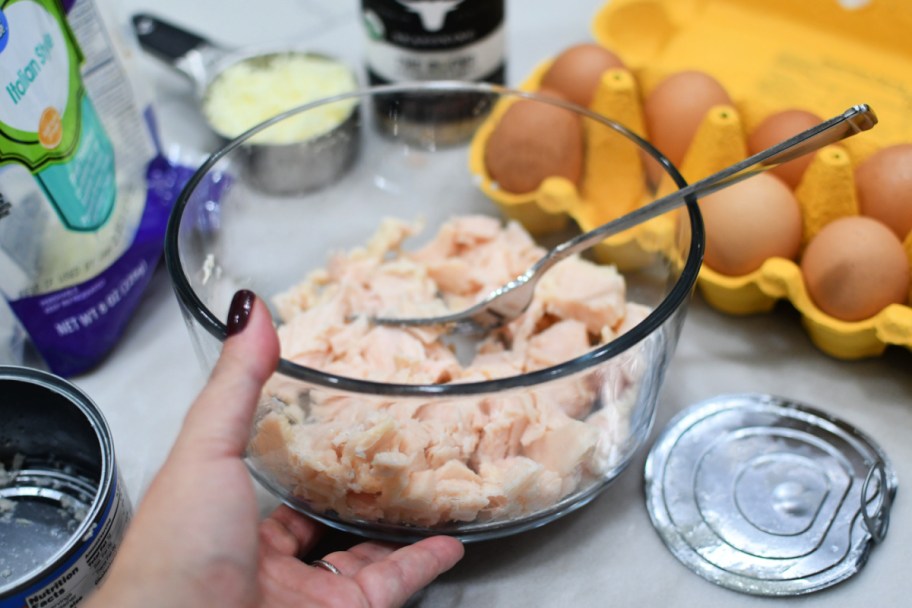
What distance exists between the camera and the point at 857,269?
772mm

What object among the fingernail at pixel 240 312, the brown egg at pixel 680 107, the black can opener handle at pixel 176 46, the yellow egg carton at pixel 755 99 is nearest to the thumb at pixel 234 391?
the fingernail at pixel 240 312

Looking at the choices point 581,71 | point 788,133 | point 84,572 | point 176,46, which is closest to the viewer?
point 84,572

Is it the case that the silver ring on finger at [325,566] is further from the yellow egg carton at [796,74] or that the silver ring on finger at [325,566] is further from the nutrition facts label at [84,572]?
the yellow egg carton at [796,74]

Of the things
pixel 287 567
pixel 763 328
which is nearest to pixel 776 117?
pixel 763 328

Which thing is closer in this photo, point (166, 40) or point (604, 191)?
point (604, 191)

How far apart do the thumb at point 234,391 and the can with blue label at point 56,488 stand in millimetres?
154

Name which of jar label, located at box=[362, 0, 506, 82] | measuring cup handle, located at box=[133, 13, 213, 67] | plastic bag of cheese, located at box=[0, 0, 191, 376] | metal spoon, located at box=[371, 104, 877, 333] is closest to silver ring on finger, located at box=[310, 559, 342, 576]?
metal spoon, located at box=[371, 104, 877, 333]

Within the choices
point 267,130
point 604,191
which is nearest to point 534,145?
point 604,191

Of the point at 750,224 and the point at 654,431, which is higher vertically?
the point at 750,224

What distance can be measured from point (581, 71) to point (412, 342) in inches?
15.7

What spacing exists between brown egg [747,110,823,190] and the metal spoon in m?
0.20

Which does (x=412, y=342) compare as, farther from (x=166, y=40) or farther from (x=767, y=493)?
(x=166, y=40)

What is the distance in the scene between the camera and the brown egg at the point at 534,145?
0.89 m

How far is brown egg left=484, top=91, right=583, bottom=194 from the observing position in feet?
2.93
